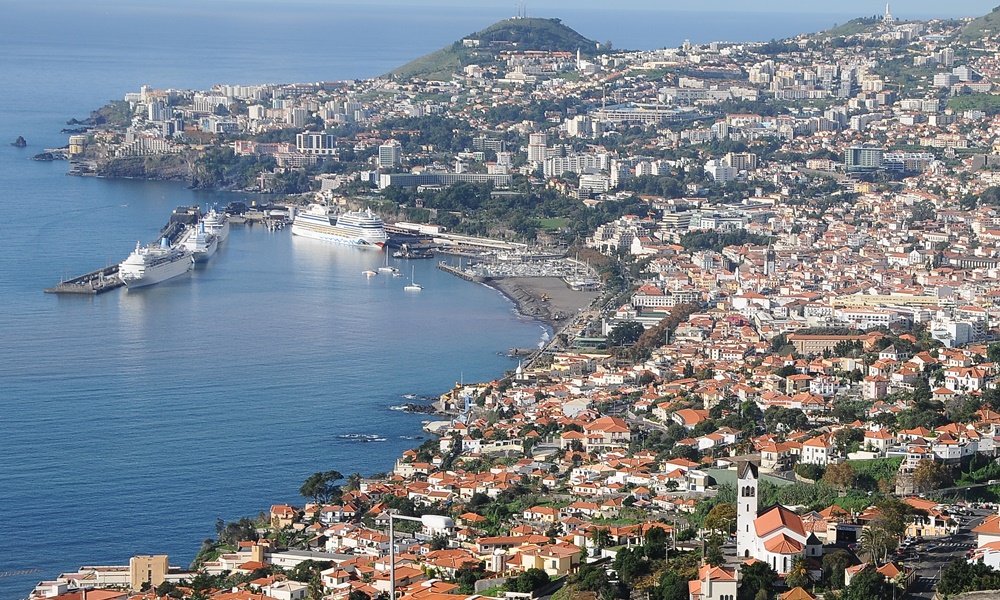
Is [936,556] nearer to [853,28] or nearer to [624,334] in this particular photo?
[624,334]

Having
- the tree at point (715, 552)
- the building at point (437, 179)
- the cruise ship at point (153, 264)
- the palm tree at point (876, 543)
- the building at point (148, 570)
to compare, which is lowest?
the building at point (148, 570)

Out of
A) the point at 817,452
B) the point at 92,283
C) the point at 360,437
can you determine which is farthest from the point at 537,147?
the point at 817,452

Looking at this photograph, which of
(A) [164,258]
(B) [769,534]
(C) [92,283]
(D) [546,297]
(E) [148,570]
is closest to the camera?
(B) [769,534]

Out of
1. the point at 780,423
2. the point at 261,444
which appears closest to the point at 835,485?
the point at 780,423

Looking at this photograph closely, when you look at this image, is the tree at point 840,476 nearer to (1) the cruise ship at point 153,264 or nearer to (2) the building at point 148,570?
(2) the building at point 148,570

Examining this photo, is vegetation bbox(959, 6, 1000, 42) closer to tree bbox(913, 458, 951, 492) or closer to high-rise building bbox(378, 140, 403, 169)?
high-rise building bbox(378, 140, 403, 169)

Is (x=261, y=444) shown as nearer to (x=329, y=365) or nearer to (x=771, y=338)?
(x=329, y=365)

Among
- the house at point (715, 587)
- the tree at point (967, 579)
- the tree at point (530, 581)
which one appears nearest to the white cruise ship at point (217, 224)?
the tree at point (530, 581)
